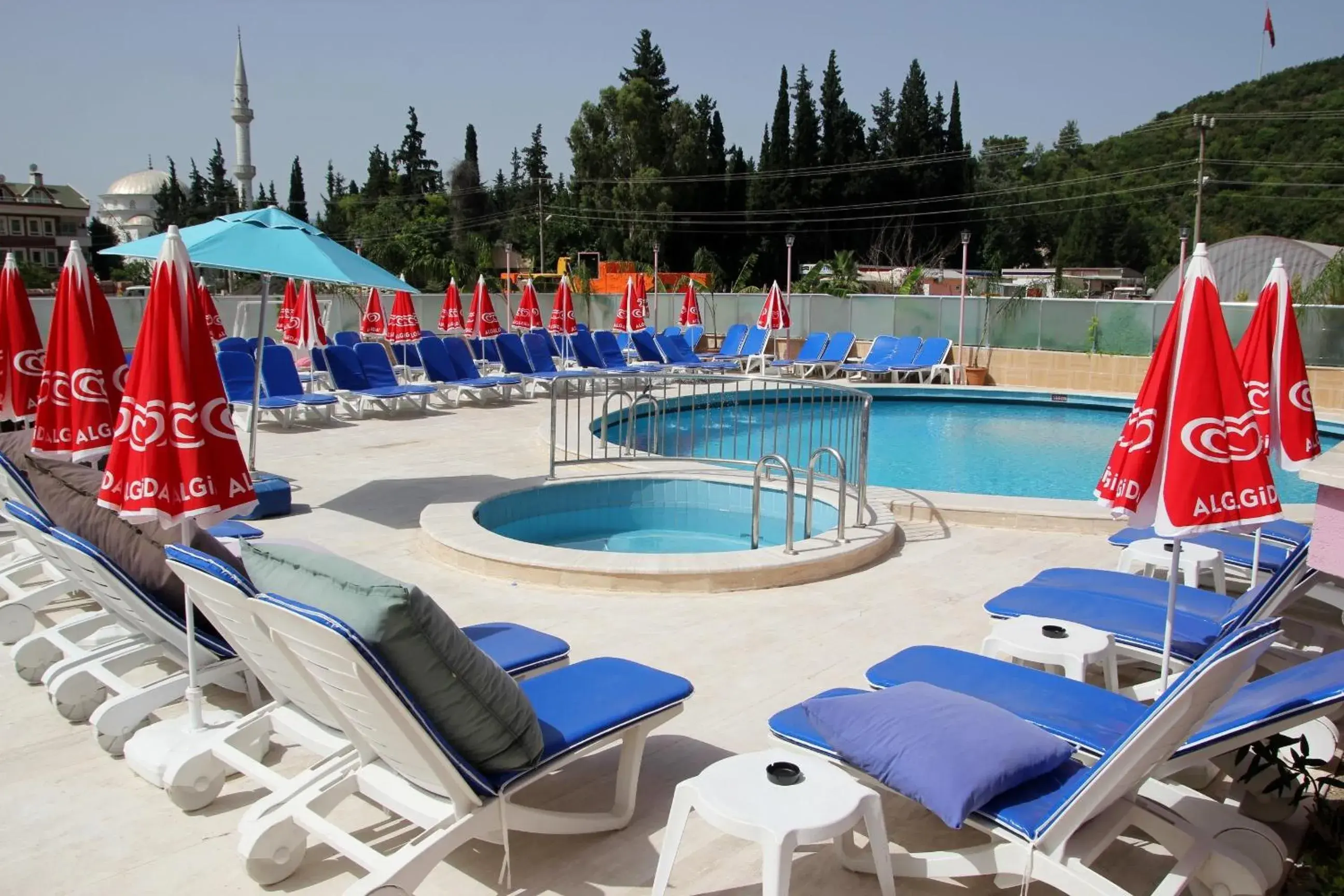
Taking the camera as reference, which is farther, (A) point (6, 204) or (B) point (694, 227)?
(A) point (6, 204)

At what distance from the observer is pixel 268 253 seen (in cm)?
708

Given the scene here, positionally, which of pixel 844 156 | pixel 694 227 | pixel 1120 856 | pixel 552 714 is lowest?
pixel 1120 856

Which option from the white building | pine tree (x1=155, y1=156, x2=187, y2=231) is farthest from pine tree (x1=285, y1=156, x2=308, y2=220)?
the white building

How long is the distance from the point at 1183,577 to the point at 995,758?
3.20m

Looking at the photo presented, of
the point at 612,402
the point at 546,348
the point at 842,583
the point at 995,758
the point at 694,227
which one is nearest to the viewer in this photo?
the point at 995,758

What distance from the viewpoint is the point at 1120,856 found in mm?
3045

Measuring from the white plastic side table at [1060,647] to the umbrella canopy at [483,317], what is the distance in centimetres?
1295

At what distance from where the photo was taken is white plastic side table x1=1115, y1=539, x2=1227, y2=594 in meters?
5.08

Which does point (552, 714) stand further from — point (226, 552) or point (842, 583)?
point (842, 583)

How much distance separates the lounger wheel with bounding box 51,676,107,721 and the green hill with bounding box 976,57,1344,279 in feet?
137

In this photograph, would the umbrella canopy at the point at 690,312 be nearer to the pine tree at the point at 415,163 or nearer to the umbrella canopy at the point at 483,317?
the umbrella canopy at the point at 483,317

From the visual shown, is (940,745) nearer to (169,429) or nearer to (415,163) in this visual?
(169,429)

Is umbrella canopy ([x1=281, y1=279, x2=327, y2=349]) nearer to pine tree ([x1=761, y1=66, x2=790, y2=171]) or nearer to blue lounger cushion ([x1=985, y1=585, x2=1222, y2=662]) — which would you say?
blue lounger cushion ([x1=985, y1=585, x2=1222, y2=662])

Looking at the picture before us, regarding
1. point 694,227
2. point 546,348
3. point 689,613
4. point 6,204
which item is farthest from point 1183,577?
point 6,204
